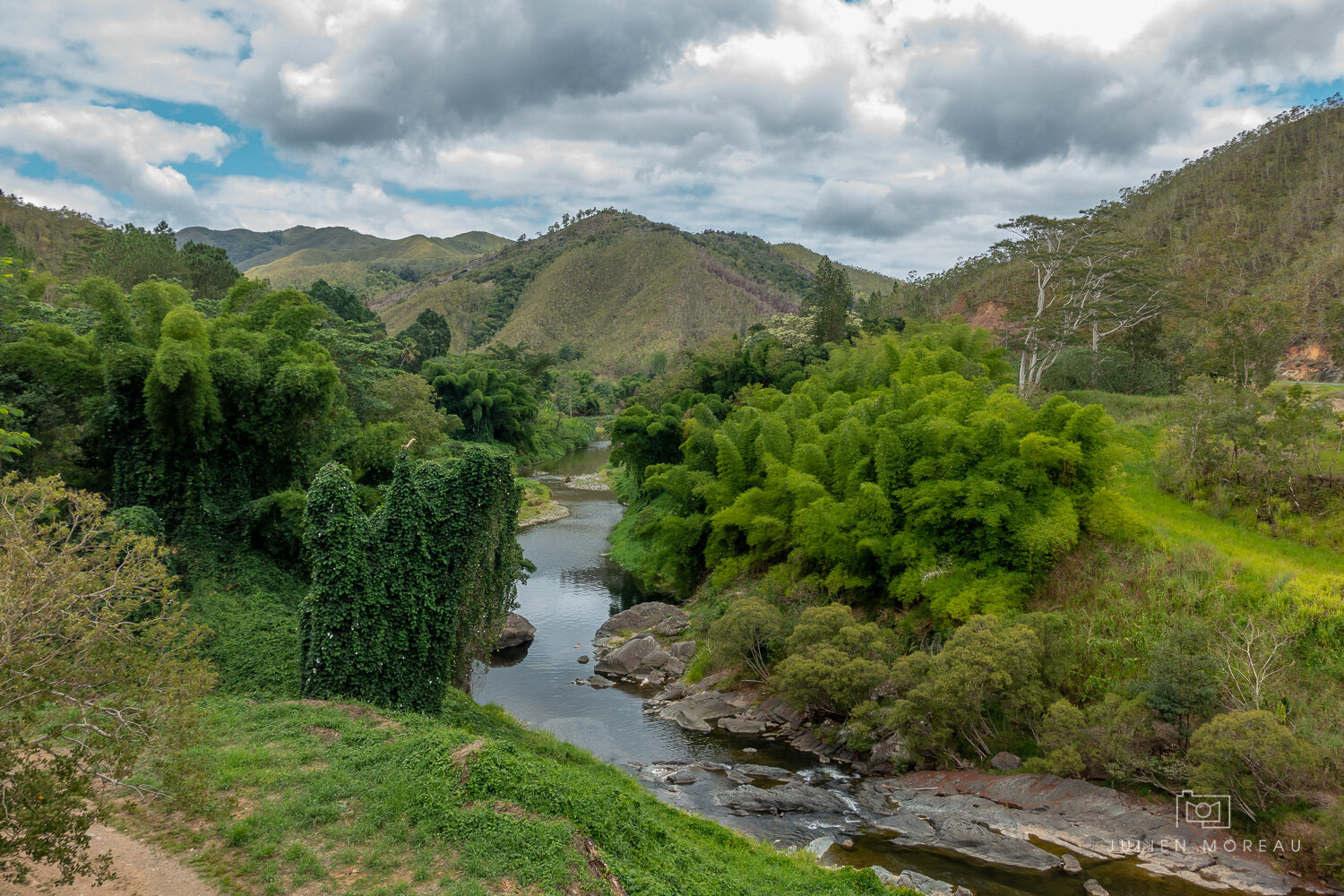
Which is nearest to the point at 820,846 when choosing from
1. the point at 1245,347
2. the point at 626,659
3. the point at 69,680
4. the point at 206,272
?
the point at 626,659

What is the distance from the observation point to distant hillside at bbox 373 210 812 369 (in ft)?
365

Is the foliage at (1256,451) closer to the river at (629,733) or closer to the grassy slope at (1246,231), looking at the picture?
the river at (629,733)

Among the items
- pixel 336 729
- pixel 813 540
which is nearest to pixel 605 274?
pixel 813 540

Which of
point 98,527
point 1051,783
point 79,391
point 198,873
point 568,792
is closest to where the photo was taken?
point 98,527

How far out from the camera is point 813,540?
19.1 m

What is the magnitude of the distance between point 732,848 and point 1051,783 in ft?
20.7

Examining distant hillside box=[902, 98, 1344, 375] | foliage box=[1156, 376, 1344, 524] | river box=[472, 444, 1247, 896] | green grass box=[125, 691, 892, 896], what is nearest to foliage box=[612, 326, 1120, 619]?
foliage box=[1156, 376, 1344, 524]

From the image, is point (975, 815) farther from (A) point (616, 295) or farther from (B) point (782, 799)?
(A) point (616, 295)

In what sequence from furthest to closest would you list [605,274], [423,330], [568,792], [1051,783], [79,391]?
1. [605,274]
2. [423,330]
3. [79,391]
4. [1051,783]
5. [568,792]

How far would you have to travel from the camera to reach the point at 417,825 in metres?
7.82

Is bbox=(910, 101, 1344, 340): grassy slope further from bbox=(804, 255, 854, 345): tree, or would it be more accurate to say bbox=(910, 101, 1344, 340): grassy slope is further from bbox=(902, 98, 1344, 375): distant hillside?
A: bbox=(804, 255, 854, 345): tree

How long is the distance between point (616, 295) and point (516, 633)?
108m

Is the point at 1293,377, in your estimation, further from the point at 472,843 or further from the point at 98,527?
Result: the point at 98,527

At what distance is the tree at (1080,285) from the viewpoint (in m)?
29.3
